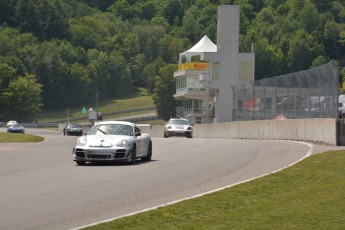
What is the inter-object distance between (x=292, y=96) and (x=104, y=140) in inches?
727

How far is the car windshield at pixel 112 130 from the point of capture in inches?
1052

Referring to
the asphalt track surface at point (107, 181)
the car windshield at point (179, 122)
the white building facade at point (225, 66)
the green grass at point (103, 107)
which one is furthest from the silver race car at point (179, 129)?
the green grass at point (103, 107)

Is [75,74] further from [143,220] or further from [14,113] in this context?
[143,220]

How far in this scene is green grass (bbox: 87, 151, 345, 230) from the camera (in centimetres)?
1296

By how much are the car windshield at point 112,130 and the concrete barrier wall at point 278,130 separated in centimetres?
870

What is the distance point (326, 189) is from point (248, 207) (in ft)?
8.41

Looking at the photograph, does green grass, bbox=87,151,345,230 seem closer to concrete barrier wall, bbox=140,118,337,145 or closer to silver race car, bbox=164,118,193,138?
concrete barrier wall, bbox=140,118,337,145

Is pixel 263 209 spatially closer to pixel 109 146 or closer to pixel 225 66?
pixel 109 146

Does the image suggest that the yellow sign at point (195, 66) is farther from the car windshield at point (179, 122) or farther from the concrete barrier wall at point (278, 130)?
the car windshield at point (179, 122)

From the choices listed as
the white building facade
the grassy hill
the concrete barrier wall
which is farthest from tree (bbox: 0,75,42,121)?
the concrete barrier wall

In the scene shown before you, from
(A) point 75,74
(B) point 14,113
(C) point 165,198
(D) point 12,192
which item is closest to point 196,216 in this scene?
(C) point 165,198

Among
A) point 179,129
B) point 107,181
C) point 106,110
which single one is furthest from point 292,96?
point 106,110

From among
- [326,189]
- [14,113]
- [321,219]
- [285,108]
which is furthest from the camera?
[14,113]

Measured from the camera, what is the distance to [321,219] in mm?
13266
